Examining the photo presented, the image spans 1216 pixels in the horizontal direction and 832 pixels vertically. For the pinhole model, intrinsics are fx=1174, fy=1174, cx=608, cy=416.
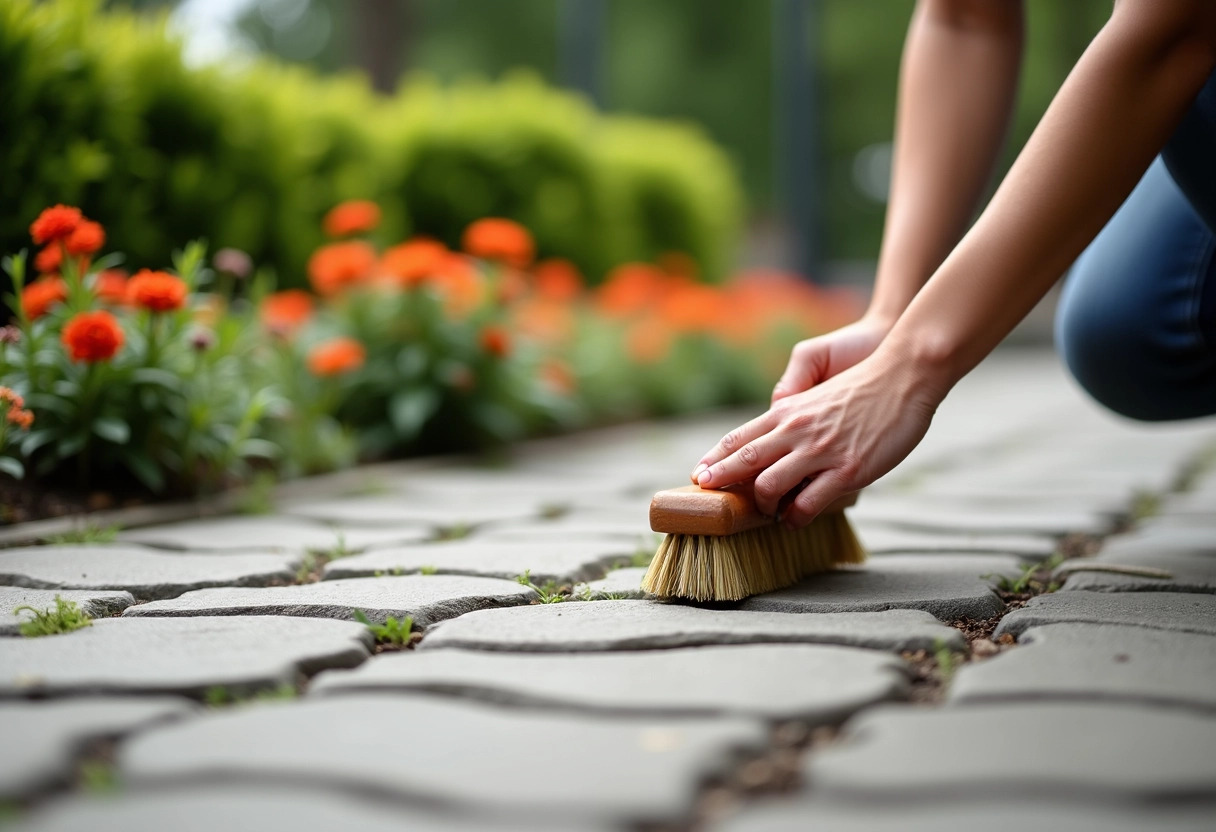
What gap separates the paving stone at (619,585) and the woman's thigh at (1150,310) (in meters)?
1.08

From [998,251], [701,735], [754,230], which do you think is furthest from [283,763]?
[754,230]

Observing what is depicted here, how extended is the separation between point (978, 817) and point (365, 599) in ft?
3.48

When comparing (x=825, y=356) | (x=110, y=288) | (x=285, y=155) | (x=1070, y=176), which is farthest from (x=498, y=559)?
(x=285, y=155)

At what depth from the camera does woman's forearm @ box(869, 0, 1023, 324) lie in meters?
2.14

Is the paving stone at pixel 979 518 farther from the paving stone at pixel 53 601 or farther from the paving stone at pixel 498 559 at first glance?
the paving stone at pixel 53 601

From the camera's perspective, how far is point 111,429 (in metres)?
2.63

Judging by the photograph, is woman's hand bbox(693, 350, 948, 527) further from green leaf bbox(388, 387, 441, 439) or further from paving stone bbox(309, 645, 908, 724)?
green leaf bbox(388, 387, 441, 439)

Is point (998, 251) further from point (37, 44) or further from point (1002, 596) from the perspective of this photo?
point (37, 44)

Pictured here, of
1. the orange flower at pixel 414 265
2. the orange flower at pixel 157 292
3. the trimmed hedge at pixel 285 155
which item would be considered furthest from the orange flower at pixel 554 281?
the orange flower at pixel 157 292

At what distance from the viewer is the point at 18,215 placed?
3.07 metres

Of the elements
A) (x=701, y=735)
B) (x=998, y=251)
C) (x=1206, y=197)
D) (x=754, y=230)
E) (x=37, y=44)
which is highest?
(x=754, y=230)

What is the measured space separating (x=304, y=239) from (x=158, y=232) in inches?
35.4

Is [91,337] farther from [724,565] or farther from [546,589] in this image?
[724,565]

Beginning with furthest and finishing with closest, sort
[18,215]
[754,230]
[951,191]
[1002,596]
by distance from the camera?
[754,230] < [18,215] < [951,191] < [1002,596]
